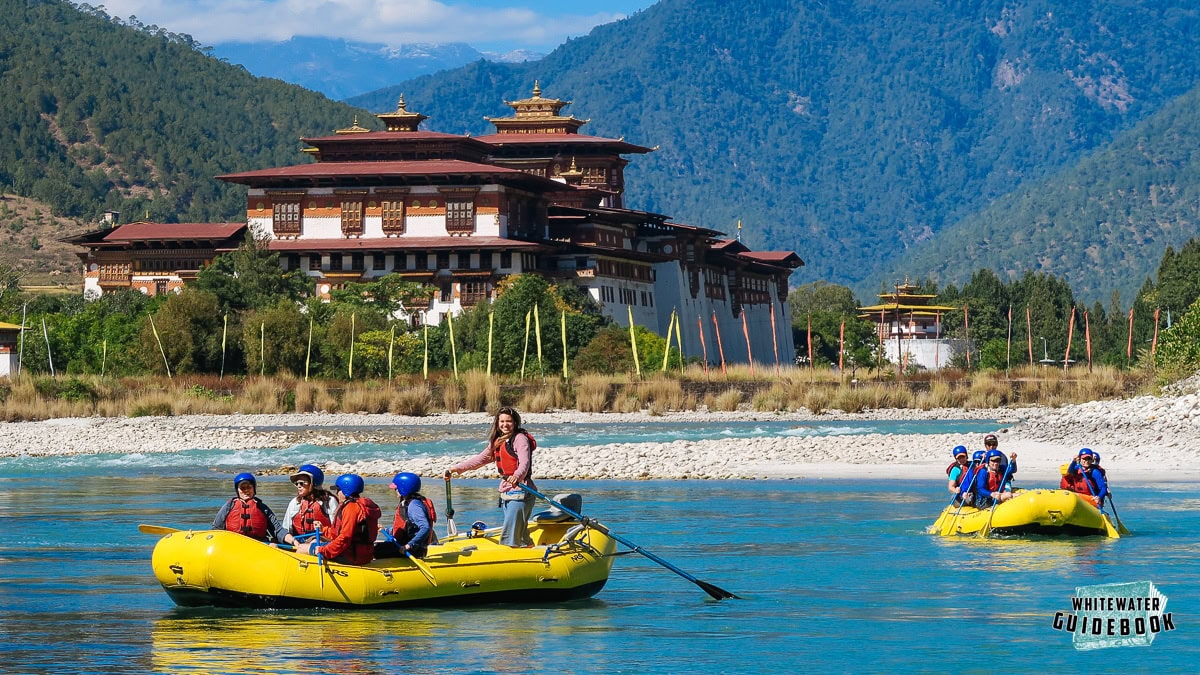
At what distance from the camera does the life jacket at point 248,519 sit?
21.3 m

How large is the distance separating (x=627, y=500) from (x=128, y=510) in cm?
868

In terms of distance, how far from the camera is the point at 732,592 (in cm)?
2391

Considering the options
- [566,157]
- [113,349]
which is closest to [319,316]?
[113,349]

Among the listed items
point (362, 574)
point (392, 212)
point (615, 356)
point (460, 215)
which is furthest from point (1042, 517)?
point (392, 212)

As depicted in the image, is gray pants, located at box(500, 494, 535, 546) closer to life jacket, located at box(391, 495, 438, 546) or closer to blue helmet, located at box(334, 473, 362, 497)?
life jacket, located at box(391, 495, 438, 546)

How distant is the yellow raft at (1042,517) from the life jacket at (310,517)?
10786 mm

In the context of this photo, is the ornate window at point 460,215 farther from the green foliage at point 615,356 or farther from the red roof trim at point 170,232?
the green foliage at point 615,356

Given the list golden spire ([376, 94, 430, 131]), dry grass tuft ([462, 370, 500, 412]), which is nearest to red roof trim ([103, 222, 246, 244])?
golden spire ([376, 94, 430, 131])

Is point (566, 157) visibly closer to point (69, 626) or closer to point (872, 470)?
point (872, 470)

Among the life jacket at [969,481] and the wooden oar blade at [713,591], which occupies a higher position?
the life jacket at [969,481]

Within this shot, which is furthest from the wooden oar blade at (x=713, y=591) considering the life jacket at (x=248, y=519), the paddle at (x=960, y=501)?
the paddle at (x=960, y=501)

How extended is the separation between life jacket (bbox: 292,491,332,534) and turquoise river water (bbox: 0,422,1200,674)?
3.08 ft

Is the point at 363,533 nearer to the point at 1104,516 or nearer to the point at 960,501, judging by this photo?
the point at 960,501

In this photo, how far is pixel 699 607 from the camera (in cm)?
2273
